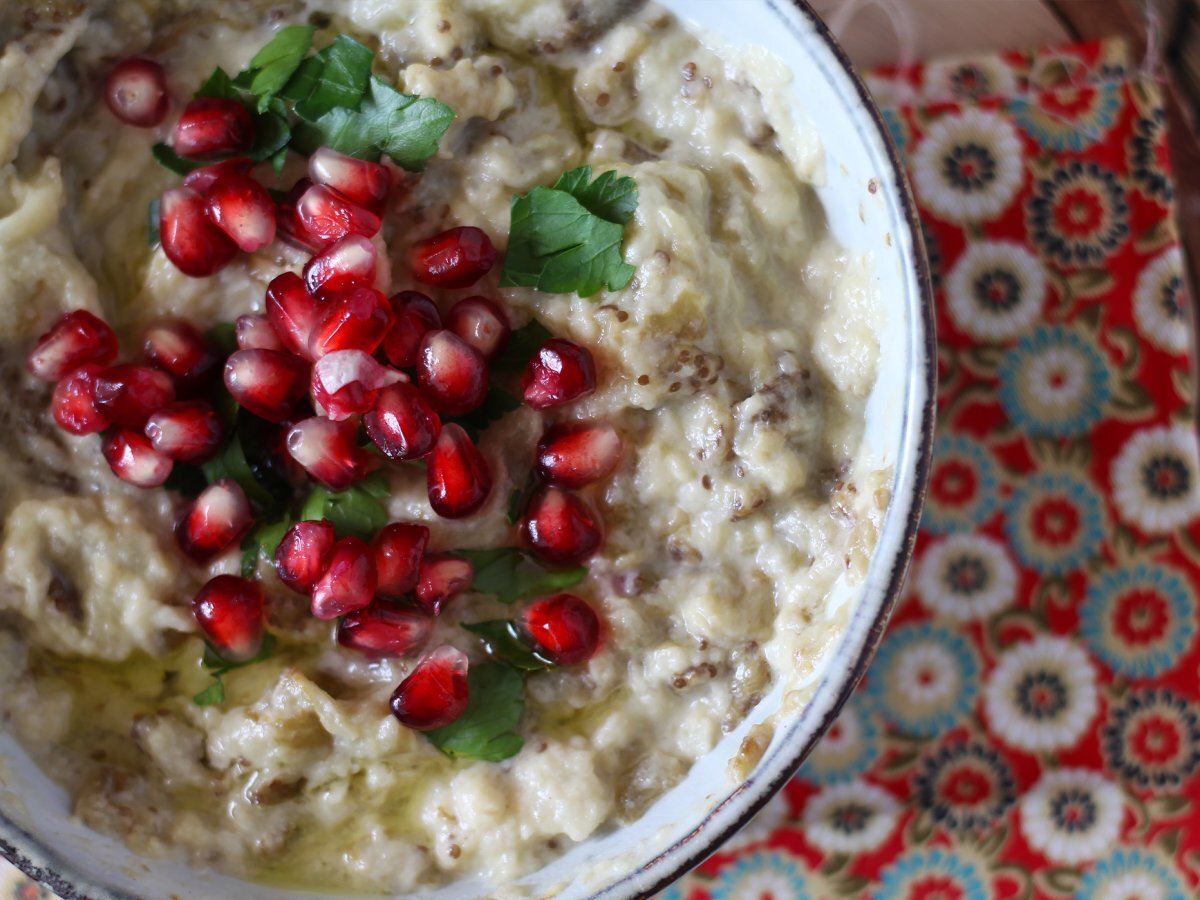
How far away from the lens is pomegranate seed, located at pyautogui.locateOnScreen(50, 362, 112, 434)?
8.25 feet

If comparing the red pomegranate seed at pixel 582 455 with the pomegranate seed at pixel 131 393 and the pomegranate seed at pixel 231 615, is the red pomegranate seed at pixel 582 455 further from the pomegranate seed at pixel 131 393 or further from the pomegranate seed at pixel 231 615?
the pomegranate seed at pixel 131 393

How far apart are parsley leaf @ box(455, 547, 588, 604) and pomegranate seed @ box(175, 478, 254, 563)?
476 millimetres

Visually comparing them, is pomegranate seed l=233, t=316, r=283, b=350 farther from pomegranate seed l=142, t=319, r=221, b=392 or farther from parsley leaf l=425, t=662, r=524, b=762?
parsley leaf l=425, t=662, r=524, b=762

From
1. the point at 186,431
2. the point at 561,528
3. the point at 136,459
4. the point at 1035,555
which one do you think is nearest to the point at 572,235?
the point at 561,528

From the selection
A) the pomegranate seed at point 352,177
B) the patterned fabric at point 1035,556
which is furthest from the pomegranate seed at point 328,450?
the patterned fabric at point 1035,556

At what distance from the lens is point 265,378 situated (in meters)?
2.54

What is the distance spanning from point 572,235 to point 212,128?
Result: 0.81 m

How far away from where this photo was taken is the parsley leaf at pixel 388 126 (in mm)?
2477

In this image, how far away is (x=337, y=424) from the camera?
8.27 feet

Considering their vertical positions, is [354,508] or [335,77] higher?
[335,77]

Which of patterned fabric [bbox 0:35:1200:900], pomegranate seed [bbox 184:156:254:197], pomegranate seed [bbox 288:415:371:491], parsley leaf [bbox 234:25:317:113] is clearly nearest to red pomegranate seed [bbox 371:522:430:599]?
pomegranate seed [bbox 288:415:371:491]

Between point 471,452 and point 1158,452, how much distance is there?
76.5 inches

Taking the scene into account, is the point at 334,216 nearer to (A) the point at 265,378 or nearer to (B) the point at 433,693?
(A) the point at 265,378

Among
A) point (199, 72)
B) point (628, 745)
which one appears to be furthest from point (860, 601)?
point (199, 72)
